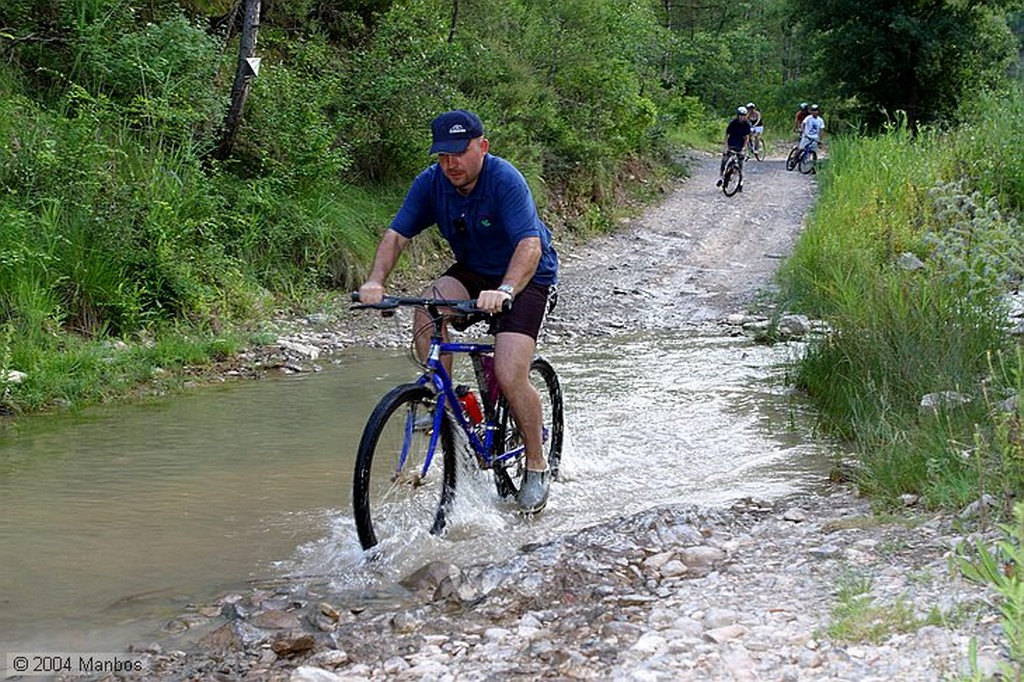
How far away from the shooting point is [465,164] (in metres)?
5.52

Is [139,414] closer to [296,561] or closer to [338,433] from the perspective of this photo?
[338,433]

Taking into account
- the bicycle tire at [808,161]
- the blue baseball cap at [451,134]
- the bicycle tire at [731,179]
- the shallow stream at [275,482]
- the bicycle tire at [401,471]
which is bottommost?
the shallow stream at [275,482]

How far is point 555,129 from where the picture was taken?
2020 centimetres

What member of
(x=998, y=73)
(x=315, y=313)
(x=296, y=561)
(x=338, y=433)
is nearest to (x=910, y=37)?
(x=998, y=73)

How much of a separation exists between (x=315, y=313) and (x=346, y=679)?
8.47 metres

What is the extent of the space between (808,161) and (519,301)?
25342 mm

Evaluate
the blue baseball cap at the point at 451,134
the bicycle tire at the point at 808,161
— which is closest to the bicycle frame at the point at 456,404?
the blue baseball cap at the point at 451,134

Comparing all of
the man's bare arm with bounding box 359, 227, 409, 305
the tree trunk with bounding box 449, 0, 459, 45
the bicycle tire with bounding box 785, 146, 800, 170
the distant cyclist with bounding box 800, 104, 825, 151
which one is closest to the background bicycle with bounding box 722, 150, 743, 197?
the distant cyclist with bounding box 800, 104, 825, 151

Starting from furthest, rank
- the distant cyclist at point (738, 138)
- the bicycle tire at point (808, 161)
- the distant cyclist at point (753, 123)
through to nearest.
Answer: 1. the distant cyclist at point (753, 123)
2. the bicycle tire at point (808, 161)
3. the distant cyclist at point (738, 138)

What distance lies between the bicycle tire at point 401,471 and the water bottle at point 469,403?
0.16m

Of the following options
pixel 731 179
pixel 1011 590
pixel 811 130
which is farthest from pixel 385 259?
pixel 811 130

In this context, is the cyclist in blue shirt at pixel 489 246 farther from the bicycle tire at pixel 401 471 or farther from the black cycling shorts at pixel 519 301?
the bicycle tire at pixel 401 471

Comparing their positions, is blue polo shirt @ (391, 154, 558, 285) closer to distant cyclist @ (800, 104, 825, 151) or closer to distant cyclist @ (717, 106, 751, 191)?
distant cyclist @ (717, 106, 751, 191)

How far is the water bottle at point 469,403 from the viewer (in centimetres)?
580
